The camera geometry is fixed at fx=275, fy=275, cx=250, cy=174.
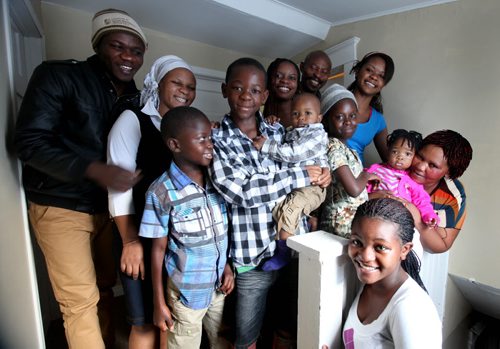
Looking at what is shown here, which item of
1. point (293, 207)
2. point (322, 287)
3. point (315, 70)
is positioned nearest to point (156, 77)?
point (293, 207)

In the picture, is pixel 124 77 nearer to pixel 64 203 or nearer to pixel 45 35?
pixel 64 203

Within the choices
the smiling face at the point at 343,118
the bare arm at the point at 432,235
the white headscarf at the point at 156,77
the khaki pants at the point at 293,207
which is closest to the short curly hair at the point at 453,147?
the bare arm at the point at 432,235

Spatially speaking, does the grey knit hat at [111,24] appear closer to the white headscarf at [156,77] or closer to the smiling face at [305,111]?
the white headscarf at [156,77]

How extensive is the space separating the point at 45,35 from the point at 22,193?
3.66 feet

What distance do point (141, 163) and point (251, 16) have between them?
1.39 metres

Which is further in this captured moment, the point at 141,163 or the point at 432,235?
the point at 432,235

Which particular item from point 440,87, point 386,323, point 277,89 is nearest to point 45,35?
point 277,89

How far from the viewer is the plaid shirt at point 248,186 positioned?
89cm

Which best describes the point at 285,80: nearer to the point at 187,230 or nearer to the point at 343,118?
the point at 343,118

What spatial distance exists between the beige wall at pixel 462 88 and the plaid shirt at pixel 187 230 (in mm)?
1552

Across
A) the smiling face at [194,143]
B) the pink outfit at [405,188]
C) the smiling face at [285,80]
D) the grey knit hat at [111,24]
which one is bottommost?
the pink outfit at [405,188]

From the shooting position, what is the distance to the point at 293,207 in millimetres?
942

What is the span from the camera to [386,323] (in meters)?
0.76

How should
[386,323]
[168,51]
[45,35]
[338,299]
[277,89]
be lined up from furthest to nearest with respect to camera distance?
[168,51], [45,35], [277,89], [338,299], [386,323]
